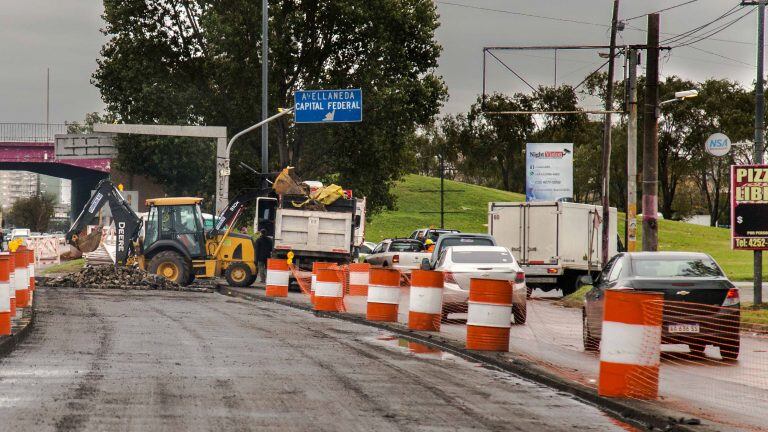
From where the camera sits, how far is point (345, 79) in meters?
55.7

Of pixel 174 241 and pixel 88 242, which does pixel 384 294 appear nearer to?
pixel 174 241

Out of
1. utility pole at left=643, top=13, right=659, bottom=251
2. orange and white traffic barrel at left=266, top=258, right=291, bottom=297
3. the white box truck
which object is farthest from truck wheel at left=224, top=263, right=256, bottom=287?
utility pole at left=643, top=13, right=659, bottom=251

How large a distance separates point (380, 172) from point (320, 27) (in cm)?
721

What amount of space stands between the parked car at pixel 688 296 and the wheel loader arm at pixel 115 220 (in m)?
22.8

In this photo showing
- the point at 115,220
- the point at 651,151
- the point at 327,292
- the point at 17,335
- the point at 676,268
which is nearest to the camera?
the point at 17,335

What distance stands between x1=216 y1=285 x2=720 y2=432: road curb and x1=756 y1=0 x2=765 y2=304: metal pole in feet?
32.9

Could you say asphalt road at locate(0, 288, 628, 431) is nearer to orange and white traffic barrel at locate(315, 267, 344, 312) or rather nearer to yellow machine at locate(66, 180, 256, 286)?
orange and white traffic barrel at locate(315, 267, 344, 312)

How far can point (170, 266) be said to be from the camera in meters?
37.2

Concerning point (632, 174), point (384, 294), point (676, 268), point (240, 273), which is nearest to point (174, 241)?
point (240, 273)

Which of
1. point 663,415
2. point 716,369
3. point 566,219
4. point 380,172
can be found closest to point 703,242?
point 380,172

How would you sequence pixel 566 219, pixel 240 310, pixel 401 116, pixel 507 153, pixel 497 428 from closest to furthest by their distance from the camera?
pixel 497 428
pixel 240 310
pixel 566 219
pixel 401 116
pixel 507 153

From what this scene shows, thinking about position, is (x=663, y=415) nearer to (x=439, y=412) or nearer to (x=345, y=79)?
(x=439, y=412)

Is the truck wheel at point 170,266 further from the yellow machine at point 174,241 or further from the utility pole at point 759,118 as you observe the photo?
the utility pole at point 759,118

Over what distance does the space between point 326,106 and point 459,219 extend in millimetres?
63200
